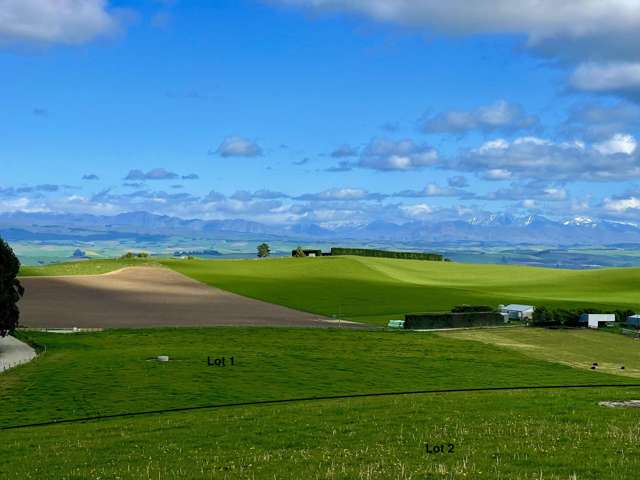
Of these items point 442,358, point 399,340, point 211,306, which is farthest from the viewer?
point 211,306

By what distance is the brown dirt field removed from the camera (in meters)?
89.4

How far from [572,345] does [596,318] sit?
56.2ft

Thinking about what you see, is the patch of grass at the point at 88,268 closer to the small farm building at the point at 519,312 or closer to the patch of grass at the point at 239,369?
the patch of grass at the point at 239,369

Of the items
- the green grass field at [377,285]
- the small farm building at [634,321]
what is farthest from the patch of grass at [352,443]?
the green grass field at [377,285]

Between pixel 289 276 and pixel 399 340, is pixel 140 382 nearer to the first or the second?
pixel 399 340

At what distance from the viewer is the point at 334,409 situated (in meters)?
37.0

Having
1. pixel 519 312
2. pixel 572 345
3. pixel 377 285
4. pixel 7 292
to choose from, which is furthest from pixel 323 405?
pixel 377 285

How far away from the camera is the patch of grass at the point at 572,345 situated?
65938mm

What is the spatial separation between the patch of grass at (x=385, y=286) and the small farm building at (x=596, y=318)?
14613 millimetres

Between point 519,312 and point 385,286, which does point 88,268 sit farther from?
point 519,312

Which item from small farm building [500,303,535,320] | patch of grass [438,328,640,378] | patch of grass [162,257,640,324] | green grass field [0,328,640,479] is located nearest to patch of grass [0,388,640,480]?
green grass field [0,328,640,479]

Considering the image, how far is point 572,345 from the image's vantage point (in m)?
76.4

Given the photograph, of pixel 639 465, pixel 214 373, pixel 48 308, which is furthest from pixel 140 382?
pixel 48 308

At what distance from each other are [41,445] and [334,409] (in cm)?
1386
